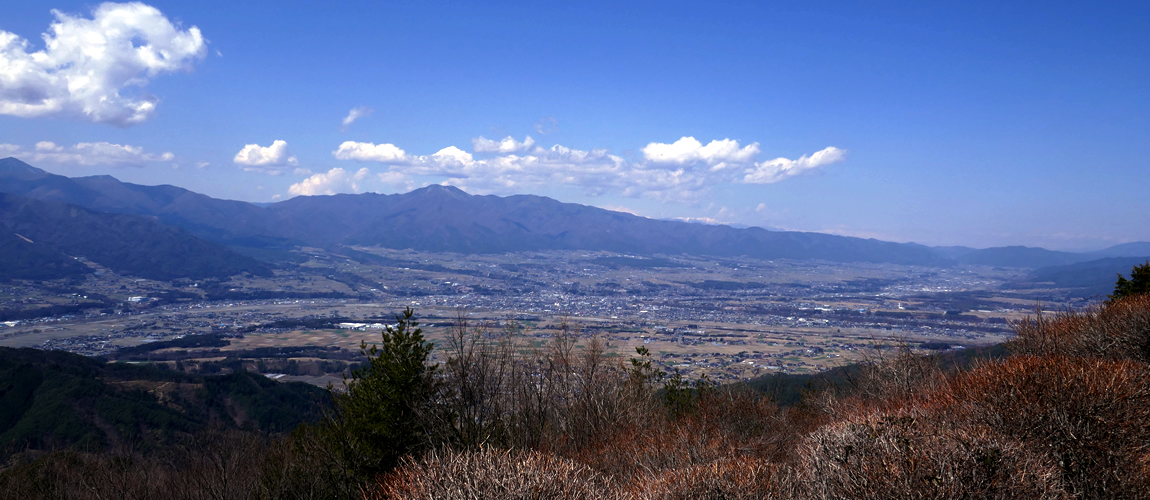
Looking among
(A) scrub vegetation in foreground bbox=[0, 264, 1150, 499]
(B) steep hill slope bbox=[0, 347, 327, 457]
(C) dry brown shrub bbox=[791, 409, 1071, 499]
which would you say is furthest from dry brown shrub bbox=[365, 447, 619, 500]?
(B) steep hill slope bbox=[0, 347, 327, 457]

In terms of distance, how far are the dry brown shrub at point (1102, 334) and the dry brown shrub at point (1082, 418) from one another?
515 centimetres

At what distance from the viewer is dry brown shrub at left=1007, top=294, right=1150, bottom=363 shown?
1641 centimetres

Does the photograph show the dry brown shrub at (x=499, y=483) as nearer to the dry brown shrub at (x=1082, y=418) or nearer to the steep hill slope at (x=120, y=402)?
the dry brown shrub at (x=1082, y=418)

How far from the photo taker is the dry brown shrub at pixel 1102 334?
1641cm

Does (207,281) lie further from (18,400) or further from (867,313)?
(867,313)

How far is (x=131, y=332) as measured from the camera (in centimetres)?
10169

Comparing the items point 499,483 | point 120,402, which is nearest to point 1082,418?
point 499,483

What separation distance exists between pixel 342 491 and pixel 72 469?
42.4 feet

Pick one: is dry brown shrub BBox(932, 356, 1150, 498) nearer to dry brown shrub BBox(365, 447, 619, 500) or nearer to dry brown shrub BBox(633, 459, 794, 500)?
dry brown shrub BBox(633, 459, 794, 500)

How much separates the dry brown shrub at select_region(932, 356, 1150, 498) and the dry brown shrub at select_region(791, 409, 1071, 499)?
1003 millimetres

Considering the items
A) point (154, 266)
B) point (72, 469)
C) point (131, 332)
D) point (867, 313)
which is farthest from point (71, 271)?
point (867, 313)

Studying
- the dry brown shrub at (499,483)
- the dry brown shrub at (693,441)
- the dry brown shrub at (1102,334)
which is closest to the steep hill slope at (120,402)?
the dry brown shrub at (693,441)

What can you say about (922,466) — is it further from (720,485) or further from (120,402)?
(120,402)

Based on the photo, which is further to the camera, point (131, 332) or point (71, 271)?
point (71, 271)
